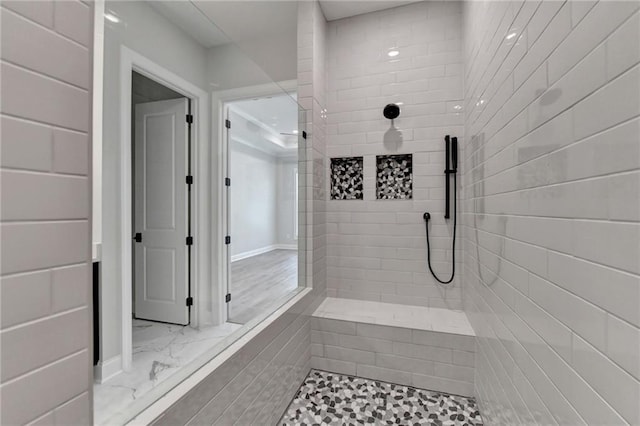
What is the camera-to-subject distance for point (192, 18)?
7.54 feet

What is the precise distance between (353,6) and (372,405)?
315 centimetres

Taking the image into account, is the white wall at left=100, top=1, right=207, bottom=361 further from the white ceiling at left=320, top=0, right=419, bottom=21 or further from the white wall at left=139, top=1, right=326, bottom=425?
the white ceiling at left=320, top=0, right=419, bottom=21

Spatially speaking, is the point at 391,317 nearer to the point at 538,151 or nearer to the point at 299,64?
the point at 538,151

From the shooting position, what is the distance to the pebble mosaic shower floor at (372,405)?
5.59ft

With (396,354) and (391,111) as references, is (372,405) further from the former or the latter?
(391,111)

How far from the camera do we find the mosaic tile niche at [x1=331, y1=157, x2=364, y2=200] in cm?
262

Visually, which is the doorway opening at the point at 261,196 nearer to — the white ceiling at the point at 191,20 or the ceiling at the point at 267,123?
the ceiling at the point at 267,123

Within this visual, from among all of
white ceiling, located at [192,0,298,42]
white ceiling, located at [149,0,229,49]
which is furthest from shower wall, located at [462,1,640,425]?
white ceiling, located at [149,0,229,49]

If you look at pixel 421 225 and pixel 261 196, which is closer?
pixel 421 225

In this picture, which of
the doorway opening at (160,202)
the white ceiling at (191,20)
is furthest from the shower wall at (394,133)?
the doorway opening at (160,202)

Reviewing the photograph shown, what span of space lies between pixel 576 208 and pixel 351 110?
2106mm

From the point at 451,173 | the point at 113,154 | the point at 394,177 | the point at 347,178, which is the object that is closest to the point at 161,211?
the point at 113,154

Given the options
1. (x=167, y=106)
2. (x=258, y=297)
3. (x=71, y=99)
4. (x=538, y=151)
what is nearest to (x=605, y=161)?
(x=538, y=151)

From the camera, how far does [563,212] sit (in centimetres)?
83
